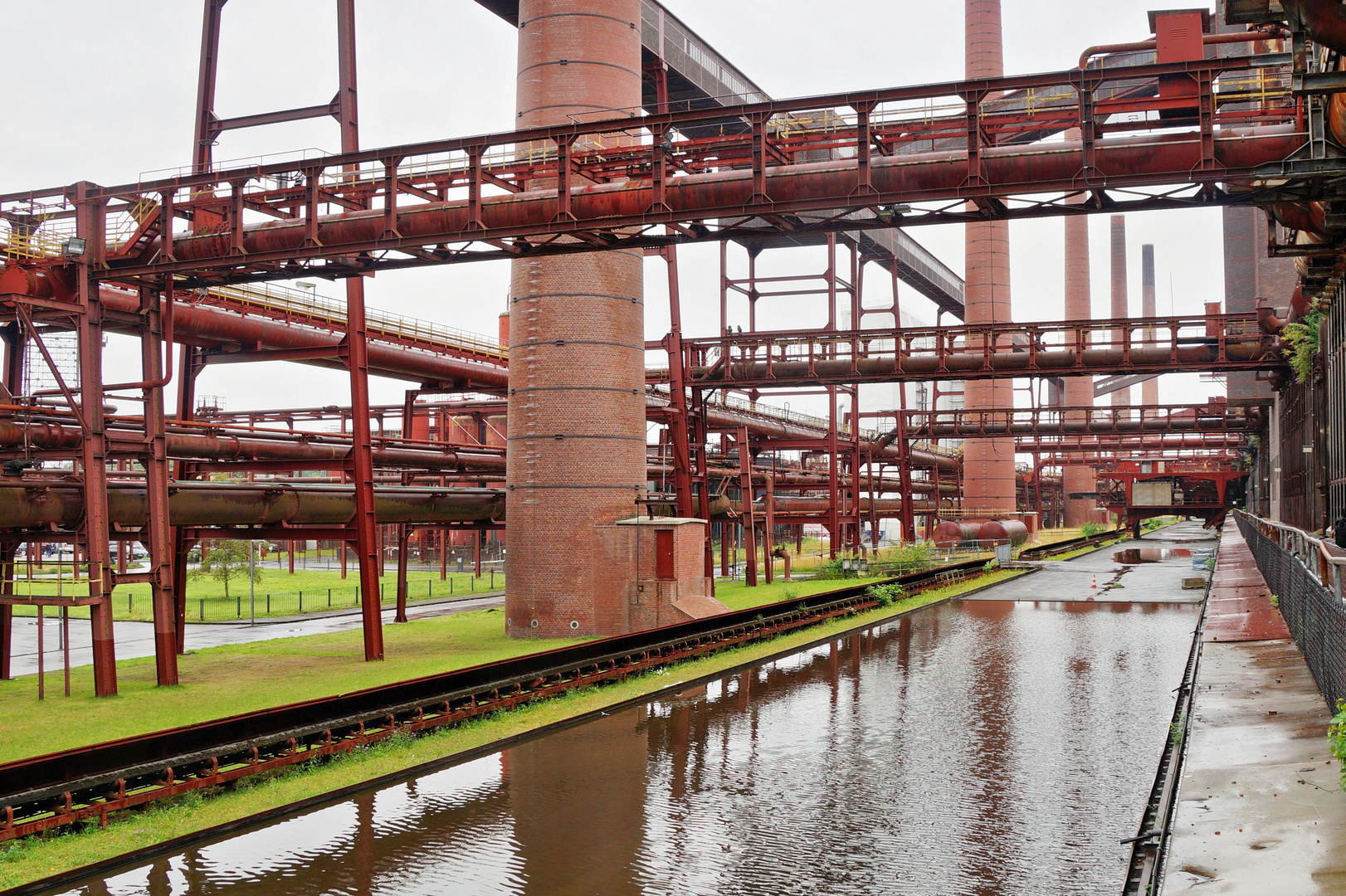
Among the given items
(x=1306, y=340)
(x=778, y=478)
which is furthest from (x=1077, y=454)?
(x=1306, y=340)

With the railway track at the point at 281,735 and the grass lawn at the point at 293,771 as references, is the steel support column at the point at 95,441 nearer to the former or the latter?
the grass lawn at the point at 293,771

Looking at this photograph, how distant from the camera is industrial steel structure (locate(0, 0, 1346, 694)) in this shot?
12438 mm

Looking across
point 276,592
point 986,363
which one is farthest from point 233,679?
point 276,592

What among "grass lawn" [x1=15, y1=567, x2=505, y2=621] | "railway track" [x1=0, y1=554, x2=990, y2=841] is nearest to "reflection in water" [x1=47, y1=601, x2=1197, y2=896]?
"railway track" [x1=0, y1=554, x2=990, y2=841]

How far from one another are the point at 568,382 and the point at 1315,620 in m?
14.6

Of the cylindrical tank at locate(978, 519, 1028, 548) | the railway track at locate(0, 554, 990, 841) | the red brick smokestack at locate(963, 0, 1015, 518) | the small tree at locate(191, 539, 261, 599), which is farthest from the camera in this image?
the red brick smokestack at locate(963, 0, 1015, 518)

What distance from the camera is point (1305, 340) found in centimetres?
2208

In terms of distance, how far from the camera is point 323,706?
37.0 ft

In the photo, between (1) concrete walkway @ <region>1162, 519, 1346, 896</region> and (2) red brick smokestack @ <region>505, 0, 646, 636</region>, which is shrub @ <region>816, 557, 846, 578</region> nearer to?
(2) red brick smokestack @ <region>505, 0, 646, 636</region>

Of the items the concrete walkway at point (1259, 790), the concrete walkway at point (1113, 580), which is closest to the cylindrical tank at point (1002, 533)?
the concrete walkway at point (1113, 580)

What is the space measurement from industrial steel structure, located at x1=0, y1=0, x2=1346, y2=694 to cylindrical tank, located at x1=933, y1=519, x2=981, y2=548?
12346 mm

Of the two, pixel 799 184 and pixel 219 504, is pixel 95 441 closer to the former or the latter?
pixel 219 504

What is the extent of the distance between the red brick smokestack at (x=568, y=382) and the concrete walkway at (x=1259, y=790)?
1243 centimetres

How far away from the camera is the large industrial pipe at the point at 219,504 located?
14.4 m
